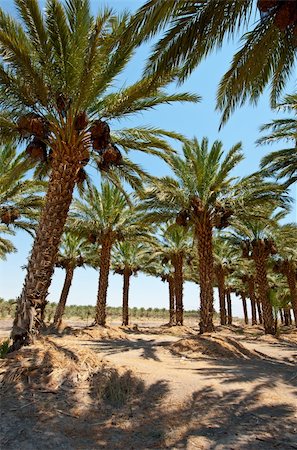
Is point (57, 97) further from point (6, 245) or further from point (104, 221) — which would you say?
point (6, 245)

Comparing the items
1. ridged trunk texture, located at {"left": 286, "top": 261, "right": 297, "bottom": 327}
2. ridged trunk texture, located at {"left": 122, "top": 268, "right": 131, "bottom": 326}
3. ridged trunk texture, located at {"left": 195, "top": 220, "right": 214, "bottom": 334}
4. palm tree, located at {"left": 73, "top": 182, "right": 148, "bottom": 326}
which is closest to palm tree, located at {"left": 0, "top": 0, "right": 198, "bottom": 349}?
ridged trunk texture, located at {"left": 195, "top": 220, "right": 214, "bottom": 334}

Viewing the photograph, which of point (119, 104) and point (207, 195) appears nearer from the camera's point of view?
point (119, 104)

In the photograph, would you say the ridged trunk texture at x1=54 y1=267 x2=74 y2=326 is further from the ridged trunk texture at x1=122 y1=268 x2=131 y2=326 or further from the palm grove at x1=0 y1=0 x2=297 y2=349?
the palm grove at x1=0 y1=0 x2=297 y2=349

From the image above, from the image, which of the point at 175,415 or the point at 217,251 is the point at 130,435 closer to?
the point at 175,415

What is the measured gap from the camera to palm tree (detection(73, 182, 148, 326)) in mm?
19125

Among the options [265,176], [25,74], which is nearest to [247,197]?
[265,176]

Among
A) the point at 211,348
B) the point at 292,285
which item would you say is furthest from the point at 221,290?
the point at 211,348

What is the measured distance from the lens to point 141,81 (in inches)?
353

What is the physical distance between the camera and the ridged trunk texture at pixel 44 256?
738cm

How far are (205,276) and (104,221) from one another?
752 centimetres

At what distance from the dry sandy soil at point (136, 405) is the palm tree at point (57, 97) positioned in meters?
1.78

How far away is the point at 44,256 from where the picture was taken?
7902 millimetres

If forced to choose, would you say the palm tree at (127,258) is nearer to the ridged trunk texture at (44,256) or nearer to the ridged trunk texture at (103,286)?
the ridged trunk texture at (103,286)

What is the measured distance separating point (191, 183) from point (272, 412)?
10743 millimetres
